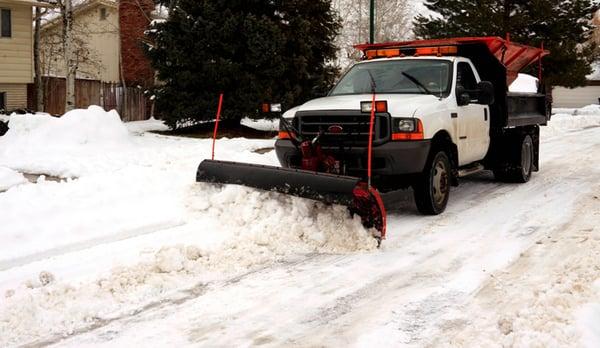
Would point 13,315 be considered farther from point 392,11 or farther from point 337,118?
point 392,11

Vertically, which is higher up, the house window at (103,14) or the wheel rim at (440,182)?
the house window at (103,14)

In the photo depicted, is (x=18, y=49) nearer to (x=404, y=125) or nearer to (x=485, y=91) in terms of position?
(x=485, y=91)

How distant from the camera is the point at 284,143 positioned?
304 inches

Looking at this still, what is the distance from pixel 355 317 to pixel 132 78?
98.5 feet

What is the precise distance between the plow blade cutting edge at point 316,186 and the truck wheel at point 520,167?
4.65 m

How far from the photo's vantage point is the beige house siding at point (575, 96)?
50.5 metres

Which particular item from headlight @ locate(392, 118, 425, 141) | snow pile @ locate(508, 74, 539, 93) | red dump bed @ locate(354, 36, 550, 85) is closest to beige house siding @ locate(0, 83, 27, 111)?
red dump bed @ locate(354, 36, 550, 85)

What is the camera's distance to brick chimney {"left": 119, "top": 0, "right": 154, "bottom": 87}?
31.7 m

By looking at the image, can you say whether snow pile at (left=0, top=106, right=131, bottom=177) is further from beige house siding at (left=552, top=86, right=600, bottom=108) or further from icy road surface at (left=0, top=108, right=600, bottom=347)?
beige house siding at (left=552, top=86, right=600, bottom=108)

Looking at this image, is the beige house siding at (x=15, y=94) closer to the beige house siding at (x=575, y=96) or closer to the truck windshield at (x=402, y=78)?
the truck windshield at (x=402, y=78)

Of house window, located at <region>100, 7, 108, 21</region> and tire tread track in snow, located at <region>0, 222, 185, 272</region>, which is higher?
house window, located at <region>100, 7, 108, 21</region>

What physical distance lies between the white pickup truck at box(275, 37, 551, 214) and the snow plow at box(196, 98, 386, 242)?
0.14 meters

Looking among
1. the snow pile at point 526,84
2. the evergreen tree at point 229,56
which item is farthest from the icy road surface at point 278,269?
the evergreen tree at point 229,56

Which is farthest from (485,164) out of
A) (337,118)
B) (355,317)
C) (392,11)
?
(392,11)
